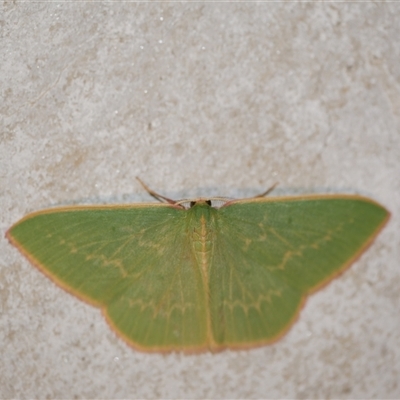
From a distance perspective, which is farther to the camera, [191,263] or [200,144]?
[200,144]

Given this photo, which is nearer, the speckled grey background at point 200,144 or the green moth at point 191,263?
the green moth at point 191,263

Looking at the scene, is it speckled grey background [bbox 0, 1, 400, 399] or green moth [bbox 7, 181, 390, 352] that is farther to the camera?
speckled grey background [bbox 0, 1, 400, 399]

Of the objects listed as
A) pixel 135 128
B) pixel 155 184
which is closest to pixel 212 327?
pixel 155 184

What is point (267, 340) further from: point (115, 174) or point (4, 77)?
point (4, 77)

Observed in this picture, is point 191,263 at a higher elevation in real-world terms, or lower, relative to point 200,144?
lower
